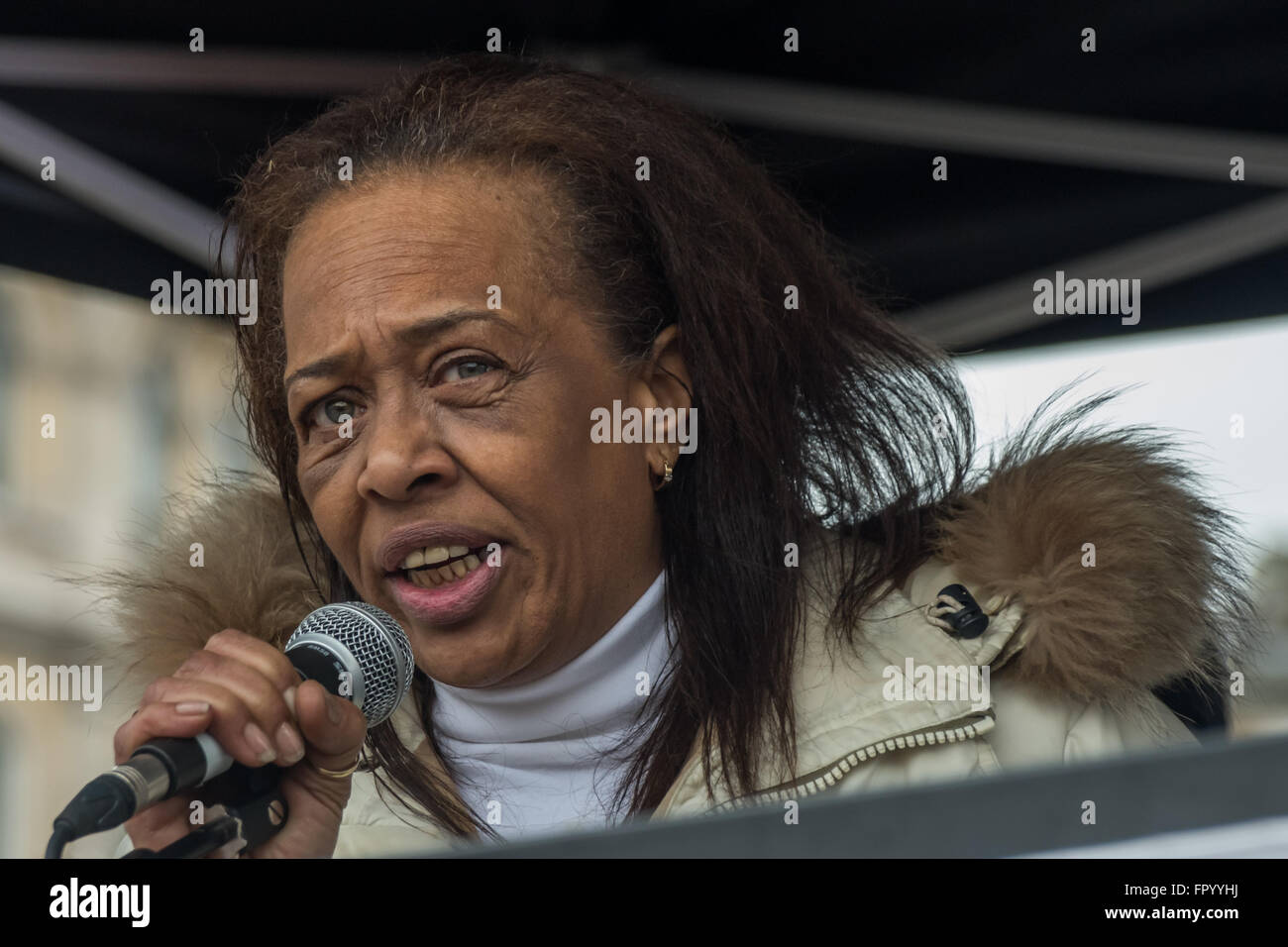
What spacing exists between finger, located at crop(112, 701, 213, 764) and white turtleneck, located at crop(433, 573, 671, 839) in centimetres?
92

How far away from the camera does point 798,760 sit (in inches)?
83.0

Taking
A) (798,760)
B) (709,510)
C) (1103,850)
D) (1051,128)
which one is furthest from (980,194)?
(1103,850)

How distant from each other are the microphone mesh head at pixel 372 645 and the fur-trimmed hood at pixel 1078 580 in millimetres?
665

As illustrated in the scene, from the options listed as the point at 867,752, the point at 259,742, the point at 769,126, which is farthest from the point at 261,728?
the point at 769,126

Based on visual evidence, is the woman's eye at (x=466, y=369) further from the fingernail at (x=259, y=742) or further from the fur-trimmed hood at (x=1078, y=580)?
the fingernail at (x=259, y=742)

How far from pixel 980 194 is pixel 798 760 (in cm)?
224

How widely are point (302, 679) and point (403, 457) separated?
1.88 ft

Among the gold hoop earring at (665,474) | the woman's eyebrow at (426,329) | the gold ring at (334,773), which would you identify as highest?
the woman's eyebrow at (426,329)

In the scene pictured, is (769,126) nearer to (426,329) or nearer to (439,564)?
(426,329)

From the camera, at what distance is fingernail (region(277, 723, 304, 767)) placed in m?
1.41

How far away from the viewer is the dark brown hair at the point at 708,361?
7.46 feet

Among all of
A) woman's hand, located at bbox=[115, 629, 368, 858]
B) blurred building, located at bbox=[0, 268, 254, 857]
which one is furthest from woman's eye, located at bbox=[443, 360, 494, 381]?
blurred building, located at bbox=[0, 268, 254, 857]

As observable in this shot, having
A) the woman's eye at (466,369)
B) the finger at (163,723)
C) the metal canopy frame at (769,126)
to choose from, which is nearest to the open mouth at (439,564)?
the woman's eye at (466,369)
